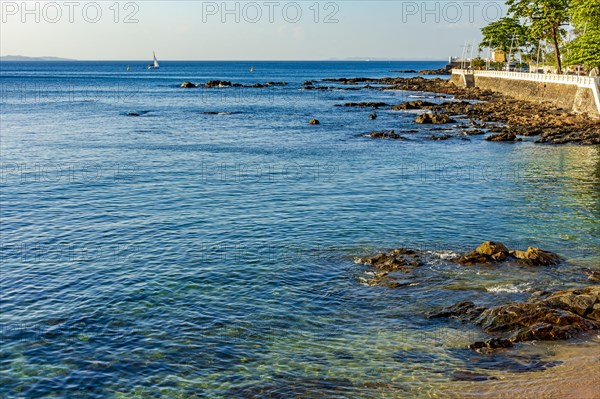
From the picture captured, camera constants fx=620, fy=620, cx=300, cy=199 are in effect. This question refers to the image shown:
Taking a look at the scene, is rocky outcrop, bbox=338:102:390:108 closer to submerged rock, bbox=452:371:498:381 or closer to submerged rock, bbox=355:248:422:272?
submerged rock, bbox=355:248:422:272

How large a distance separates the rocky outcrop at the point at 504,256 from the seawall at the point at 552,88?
4939 cm

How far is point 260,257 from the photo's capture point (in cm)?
2719

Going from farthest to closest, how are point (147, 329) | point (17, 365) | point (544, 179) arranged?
point (544, 179) → point (147, 329) → point (17, 365)

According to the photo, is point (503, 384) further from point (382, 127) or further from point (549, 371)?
point (382, 127)

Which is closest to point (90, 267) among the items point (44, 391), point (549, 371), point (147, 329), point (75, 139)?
point (147, 329)

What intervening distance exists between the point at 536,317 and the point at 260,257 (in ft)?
39.6

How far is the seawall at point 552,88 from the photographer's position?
7062cm

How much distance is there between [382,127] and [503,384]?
61.0 metres

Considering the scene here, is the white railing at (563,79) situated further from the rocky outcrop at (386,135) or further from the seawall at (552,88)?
the rocky outcrop at (386,135)

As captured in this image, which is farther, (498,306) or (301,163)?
(301,163)

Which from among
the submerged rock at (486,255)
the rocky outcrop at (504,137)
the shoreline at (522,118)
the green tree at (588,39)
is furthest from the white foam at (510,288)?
the green tree at (588,39)

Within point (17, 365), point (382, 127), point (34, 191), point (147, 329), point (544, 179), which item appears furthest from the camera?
point (382, 127)

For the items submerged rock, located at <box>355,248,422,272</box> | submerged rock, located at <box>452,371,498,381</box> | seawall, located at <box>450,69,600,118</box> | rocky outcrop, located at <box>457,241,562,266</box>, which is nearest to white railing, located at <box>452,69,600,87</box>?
seawall, located at <box>450,69,600,118</box>

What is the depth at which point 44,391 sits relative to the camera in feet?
52.9
